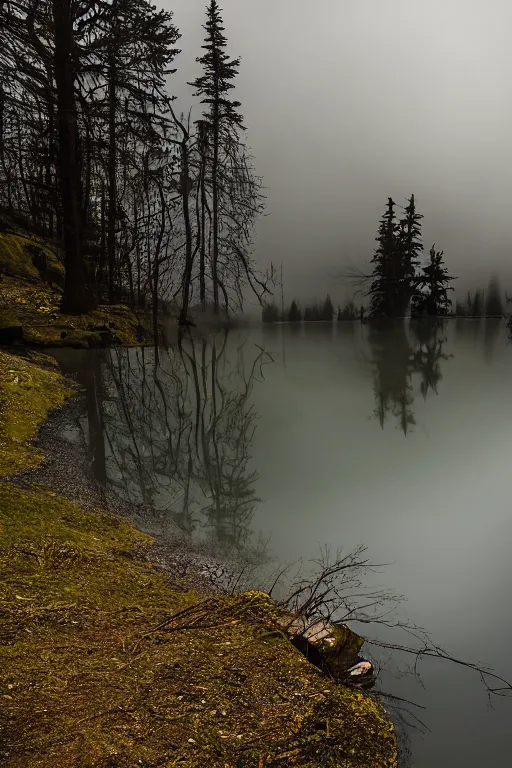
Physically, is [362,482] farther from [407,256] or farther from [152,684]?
[407,256]

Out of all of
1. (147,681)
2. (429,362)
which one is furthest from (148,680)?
(429,362)

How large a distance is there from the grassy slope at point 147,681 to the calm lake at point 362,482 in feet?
2.14

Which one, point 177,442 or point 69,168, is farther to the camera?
point 69,168

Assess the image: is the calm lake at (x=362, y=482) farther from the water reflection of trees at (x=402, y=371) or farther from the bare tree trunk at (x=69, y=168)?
the bare tree trunk at (x=69, y=168)

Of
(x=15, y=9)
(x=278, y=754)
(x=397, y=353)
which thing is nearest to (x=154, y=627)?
(x=278, y=754)

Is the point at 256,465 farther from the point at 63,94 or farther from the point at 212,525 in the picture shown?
the point at 63,94

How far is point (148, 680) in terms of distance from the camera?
81.7 inches

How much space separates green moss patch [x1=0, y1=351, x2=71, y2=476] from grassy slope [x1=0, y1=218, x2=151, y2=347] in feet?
8.56

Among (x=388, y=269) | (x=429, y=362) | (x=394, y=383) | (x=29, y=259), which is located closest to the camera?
(x=394, y=383)

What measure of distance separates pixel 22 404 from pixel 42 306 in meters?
6.61

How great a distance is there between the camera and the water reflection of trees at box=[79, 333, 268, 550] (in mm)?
4641

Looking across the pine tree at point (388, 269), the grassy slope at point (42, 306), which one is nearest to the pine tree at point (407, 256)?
the pine tree at point (388, 269)

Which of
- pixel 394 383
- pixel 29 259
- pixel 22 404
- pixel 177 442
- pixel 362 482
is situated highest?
pixel 29 259

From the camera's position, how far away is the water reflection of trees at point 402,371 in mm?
9023
